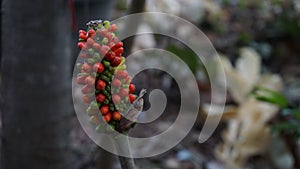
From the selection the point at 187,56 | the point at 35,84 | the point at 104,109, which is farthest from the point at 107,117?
the point at 187,56

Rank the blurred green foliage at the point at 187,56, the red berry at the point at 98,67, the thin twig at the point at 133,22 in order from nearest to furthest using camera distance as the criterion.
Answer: the red berry at the point at 98,67, the thin twig at the point at 133,22, the blurred green foliage at the point at 187,56

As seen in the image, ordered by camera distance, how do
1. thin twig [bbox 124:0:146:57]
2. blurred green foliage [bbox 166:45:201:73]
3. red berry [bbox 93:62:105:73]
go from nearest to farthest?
red berry [bbox 93:62:105:73], thin twig [bbox 124:0:146:57], blurred green foliage [bbox 166:45:201:73]

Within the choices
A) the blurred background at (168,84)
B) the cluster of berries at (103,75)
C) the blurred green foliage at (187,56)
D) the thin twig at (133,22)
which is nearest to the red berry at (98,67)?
the cluster of berries at (103,75)

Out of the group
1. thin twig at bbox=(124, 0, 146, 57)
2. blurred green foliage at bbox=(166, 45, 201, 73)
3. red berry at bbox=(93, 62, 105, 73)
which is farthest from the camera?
blurred green foliage at bbox=(166, 45, 201, 73)

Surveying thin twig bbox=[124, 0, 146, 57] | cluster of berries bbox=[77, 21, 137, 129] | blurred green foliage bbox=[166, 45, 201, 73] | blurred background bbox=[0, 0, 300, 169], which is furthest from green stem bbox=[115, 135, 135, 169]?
blurred green foliage bbox=[166, 45, 201, 73]

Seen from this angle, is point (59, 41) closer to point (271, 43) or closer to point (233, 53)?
point (233, 53)

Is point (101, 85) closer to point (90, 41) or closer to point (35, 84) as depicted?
point (90, 41)

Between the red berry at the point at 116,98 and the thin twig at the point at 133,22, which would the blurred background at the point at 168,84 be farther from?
the red berry at the point at 116,98

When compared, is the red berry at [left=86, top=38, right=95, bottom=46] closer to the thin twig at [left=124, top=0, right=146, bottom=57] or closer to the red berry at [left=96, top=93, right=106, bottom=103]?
the red berry at [left=96, top=93, right=106, bottom=103]
